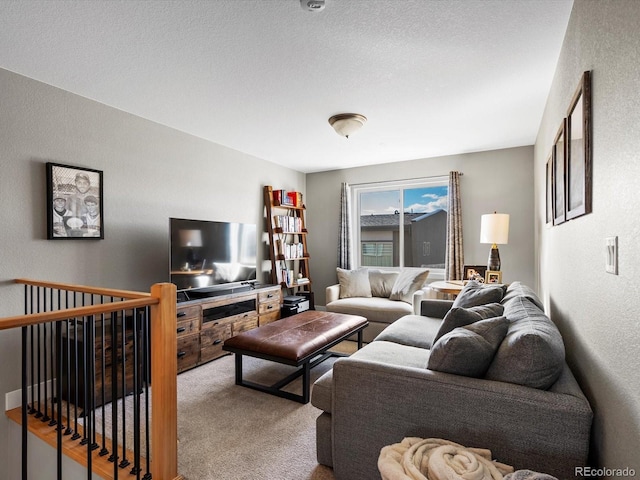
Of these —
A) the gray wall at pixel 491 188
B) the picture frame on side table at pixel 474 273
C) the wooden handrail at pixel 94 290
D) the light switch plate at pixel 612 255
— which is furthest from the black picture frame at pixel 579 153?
the gray wall at pixel 491 188

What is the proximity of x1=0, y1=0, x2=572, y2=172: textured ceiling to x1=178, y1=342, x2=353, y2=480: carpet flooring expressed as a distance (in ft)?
8.13

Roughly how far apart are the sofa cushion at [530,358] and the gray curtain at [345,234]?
395 centimetres

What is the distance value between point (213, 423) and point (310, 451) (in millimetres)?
739

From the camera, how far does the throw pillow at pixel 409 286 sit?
4316mm

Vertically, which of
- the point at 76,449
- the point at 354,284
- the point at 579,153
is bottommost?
the point at 76,449

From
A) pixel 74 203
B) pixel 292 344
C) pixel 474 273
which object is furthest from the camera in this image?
pixel 474 273

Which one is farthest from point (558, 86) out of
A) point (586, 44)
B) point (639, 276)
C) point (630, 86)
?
point (639, 276)

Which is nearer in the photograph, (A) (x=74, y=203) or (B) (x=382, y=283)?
(A) (x=74, y=203)

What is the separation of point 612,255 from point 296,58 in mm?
2071

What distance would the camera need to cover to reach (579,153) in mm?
1559

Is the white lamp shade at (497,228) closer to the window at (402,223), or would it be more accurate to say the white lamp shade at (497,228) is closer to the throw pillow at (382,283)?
the window at (402,223)

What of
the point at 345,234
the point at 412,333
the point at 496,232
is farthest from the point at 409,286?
the point at 412,333

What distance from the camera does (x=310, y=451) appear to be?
199 centimetres

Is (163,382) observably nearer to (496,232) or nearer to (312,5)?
(312,5)
